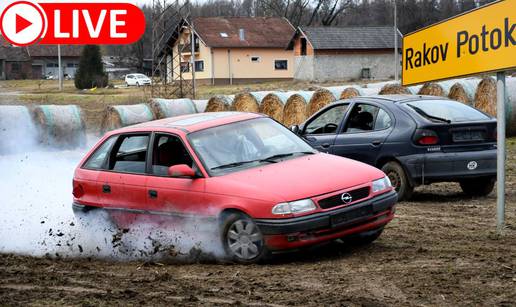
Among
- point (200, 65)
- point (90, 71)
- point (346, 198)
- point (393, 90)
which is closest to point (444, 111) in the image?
point (346, 198)

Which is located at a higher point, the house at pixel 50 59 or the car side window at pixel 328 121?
the house at pixel 50 59

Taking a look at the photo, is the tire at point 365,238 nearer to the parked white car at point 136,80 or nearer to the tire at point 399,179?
the tire at point 399,179

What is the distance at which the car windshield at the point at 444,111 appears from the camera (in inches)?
430

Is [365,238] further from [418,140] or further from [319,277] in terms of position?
[418,140]

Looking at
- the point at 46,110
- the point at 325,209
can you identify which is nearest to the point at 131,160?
the point at 325,209

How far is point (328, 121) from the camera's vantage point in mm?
12156

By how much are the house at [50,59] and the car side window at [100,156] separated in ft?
325

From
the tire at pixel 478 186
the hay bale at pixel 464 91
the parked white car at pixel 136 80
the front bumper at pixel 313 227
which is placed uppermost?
the parked white car at pixel 136 80

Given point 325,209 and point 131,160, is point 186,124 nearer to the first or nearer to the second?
point 131,160

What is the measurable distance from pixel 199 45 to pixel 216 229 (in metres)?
73.9

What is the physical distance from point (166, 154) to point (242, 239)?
1.52 m

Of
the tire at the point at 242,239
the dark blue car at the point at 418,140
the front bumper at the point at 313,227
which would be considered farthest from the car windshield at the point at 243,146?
the dark blue car at the point at 418,140

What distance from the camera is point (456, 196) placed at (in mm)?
11836

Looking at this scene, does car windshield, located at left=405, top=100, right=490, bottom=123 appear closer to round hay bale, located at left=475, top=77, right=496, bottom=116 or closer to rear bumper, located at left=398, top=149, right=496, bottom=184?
rear bumper, located at left=398, top=149, right=496, bottom=184
